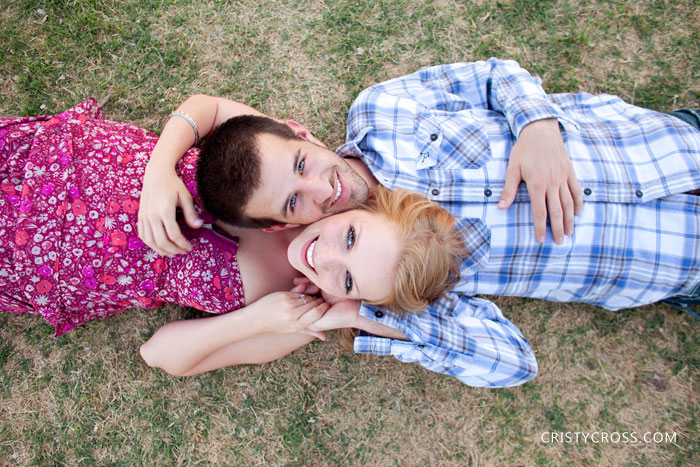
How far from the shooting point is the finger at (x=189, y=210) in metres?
2.34

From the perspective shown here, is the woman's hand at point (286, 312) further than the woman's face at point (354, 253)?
Yes

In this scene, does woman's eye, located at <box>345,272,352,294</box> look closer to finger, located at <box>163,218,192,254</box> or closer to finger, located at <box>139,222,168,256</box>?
finger, located at <box>163,218,192,254</box>

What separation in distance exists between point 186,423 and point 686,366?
3669 mm

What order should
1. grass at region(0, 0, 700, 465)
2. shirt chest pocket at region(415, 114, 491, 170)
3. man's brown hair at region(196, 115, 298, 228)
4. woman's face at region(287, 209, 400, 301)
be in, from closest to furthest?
1. man's brown hair at region(196, 115, 298, 228)
2. woman's face at region(287, 209, 400, 301)
3. shirt chest pocket at region(415, 114, 491, 170)
4. grass at region(0, 0, 700, 465)

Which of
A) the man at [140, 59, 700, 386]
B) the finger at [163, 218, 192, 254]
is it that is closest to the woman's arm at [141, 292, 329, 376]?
the man at [140, 59, 700, 386]

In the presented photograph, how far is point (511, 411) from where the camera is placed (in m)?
3.08

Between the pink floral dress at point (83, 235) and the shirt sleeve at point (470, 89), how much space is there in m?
1.40

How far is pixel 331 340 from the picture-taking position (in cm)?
318

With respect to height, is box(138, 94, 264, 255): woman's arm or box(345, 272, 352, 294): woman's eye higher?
box(138, 94, 264, 255): woman's arm

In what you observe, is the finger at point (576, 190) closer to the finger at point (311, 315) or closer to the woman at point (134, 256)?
the woman at point (134, 256)

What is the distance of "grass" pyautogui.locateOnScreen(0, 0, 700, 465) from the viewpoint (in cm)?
303

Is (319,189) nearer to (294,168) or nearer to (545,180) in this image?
(294,168)

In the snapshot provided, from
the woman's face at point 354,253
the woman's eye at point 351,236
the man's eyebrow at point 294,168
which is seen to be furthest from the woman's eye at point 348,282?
the man's eyebrow at point 294,168

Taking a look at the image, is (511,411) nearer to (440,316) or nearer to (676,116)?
(440,316)
